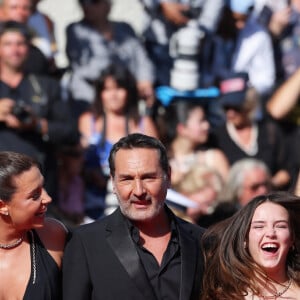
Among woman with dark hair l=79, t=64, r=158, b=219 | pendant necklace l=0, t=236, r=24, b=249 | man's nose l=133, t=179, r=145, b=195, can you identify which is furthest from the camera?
woman with dark hair l=79, t=64, r=158, b=219

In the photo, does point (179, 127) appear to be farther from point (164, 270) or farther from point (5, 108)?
point (164, 270)

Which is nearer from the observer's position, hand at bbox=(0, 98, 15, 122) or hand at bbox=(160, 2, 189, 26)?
hand at bbox=(0, 98, 15, 122)

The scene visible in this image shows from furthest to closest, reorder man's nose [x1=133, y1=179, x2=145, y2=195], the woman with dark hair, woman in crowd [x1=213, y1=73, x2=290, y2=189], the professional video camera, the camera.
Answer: the professional video camera → woman in crowd [x1=213, y1=73, x2=290, y2=189] → the woman with dark hair → the camera → man's nose [x1=133, y1=179, x2=145, y2=195]

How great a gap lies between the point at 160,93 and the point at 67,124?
1.23 meters

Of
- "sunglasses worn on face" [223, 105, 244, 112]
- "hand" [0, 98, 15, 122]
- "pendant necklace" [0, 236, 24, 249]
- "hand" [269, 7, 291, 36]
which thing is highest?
"hand" [269, 7, 291, 36]

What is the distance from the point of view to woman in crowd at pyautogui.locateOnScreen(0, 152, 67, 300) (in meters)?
5.14

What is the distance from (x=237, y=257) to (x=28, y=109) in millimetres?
2782

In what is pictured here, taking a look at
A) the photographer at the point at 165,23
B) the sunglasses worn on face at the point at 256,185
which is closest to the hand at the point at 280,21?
the photographer at the point at 165,23

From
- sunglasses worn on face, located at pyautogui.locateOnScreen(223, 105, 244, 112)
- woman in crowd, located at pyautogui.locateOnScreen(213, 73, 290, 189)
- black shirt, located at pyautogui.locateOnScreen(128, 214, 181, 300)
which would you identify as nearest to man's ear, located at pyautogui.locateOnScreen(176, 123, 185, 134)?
woman in crowd, located at pyautogui.locateOnScreen(213, 73, 290, 189)

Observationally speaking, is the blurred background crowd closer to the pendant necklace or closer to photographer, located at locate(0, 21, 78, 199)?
photographer, located at locate(0, 21, 78, 199)

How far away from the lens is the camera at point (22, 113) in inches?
295

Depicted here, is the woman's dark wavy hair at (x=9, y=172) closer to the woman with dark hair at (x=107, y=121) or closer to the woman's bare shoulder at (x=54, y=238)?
the woman's bare shoulder at (x=54, y=238)

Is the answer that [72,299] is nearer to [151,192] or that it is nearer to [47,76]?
[151,192]

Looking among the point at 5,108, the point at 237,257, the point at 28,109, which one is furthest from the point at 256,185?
the point at 237,257
